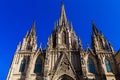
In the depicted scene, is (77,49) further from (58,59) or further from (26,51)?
(26,51)

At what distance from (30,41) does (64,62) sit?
8.93 metres

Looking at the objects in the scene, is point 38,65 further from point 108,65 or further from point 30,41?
point 108,65

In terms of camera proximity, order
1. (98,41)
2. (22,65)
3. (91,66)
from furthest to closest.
Result: (98,41) → (22,65) → (91,66)

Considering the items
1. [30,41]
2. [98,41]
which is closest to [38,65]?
[30,41]

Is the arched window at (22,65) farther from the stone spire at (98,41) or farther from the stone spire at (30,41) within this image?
the stone spire at (98,41)

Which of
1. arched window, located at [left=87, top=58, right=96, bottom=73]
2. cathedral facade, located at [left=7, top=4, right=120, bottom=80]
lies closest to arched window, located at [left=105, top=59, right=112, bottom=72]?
cathedral facade, located at [left=7, top=4, right=120, bottom=80]

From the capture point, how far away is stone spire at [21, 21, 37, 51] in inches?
1072

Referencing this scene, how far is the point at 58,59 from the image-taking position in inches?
974

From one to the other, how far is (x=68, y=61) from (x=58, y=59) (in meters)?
1.79

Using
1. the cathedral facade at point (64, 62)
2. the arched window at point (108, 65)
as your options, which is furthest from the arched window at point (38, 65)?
the arched window at point (108, 65)

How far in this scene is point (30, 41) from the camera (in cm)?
2884

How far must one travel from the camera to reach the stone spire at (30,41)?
27234 millimetres

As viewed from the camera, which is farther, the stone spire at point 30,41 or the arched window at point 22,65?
the stone spire at point 30,41

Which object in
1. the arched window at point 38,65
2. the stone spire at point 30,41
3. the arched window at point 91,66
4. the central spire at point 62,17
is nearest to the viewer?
the arched window at point 91,66
